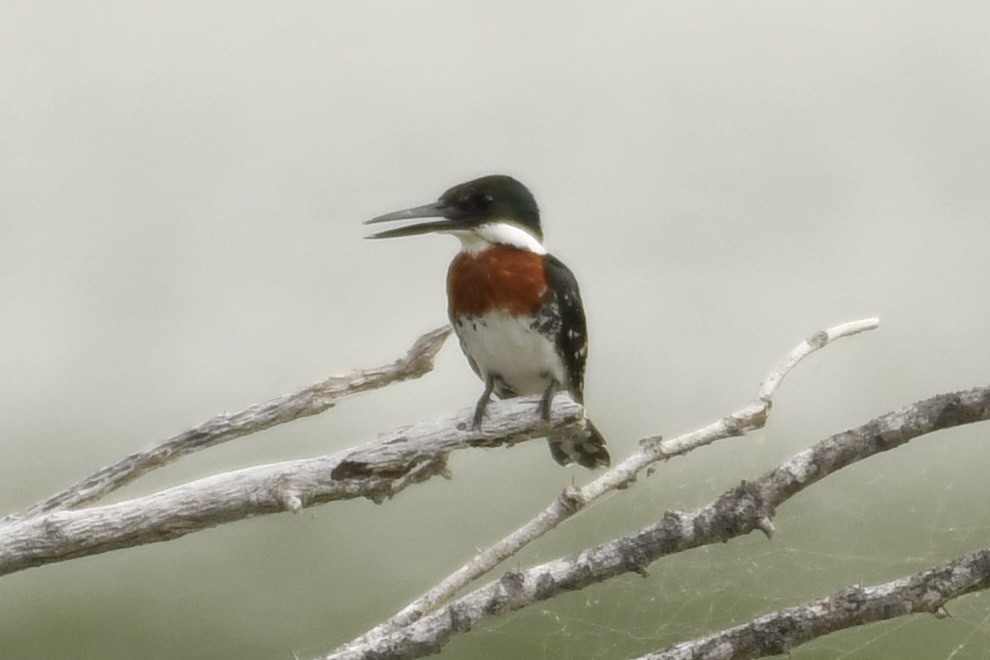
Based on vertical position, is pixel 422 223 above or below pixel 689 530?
above

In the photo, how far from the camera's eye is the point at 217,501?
85.5 inches

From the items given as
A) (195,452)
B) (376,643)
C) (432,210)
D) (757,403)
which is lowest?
(376,643)

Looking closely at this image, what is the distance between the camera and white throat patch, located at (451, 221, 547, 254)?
3.18m

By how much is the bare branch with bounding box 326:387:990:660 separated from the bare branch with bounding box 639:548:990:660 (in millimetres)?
139

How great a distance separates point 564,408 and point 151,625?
468cm

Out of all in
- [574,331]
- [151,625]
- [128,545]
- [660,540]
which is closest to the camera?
[660,540]

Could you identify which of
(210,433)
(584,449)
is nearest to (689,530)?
(210,433)

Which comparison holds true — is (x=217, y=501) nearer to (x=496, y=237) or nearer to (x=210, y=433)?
(x=210, y=433)

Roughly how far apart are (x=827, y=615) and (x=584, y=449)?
1.25 metres

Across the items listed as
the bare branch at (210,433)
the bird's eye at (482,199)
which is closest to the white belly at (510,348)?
the bird's eye at (482,199)

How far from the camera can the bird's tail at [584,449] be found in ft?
10.1

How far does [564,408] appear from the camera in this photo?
2.43m

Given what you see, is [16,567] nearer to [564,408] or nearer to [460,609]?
[460,609]

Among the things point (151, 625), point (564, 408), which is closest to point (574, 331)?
point (564, 408)
